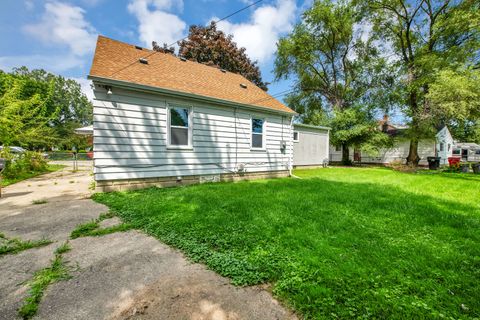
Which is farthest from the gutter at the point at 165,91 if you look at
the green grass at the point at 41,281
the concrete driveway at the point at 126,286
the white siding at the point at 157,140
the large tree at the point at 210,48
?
the large tree at the point at 210,48

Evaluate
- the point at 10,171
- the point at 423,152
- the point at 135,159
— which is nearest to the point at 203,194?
the point at 135,159

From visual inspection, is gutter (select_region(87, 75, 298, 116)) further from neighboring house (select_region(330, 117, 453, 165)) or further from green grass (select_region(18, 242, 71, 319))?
neighboring house (select_region(330, 117, 453, 165))

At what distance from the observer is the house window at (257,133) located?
883 cm

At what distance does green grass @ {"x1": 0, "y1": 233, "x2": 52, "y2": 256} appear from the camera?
8.81ft

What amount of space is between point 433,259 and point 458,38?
67.2 feet

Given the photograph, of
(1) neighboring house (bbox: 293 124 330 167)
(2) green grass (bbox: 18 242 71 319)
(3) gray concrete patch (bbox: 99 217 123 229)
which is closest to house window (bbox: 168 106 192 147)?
(3) gray concrete patch (bbox: 99 217 123 229)

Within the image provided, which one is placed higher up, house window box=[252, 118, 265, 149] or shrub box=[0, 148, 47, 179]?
house window box=[252, 118, 265, 149]

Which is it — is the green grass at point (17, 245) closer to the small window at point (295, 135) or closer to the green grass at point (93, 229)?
the green grass at point (93, 229)

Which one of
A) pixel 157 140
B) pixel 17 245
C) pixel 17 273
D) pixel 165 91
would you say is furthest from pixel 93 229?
pixel 165 91

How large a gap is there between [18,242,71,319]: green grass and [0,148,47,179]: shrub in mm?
9603

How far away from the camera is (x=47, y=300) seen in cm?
180

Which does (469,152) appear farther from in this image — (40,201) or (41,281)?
(40,201)

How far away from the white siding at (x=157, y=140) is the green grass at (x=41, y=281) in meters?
3.57

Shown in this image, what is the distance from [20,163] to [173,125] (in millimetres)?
8637
